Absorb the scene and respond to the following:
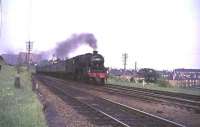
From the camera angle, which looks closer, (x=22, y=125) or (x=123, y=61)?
(x=22, y=125)

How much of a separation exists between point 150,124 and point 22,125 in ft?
13.4

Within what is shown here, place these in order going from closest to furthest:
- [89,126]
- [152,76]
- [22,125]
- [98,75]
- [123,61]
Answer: [22,125]
[89,126]
[98,75]
[152,76]
[123,61]

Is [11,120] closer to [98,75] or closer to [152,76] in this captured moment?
[98,75]

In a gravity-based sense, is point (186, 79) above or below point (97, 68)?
below

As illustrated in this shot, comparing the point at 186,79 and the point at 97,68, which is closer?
the point at 97,68

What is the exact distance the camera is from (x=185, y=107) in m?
17.2

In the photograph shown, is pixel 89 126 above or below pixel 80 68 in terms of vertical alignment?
below

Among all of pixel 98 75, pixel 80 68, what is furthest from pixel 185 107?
pixel 80 68

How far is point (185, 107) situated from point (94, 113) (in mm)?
4724

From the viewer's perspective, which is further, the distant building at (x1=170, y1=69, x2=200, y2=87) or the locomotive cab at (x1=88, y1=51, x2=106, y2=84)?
the distant building at (x1=170, y1=69, x2=200, y2=87)

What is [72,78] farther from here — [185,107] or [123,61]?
[123,61]

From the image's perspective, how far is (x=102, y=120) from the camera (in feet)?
42.5

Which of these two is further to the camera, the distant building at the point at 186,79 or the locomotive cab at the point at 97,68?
the distant building at the point at 186,79

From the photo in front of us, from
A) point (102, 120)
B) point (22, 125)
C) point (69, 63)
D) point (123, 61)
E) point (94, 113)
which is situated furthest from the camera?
point (123, 61)
